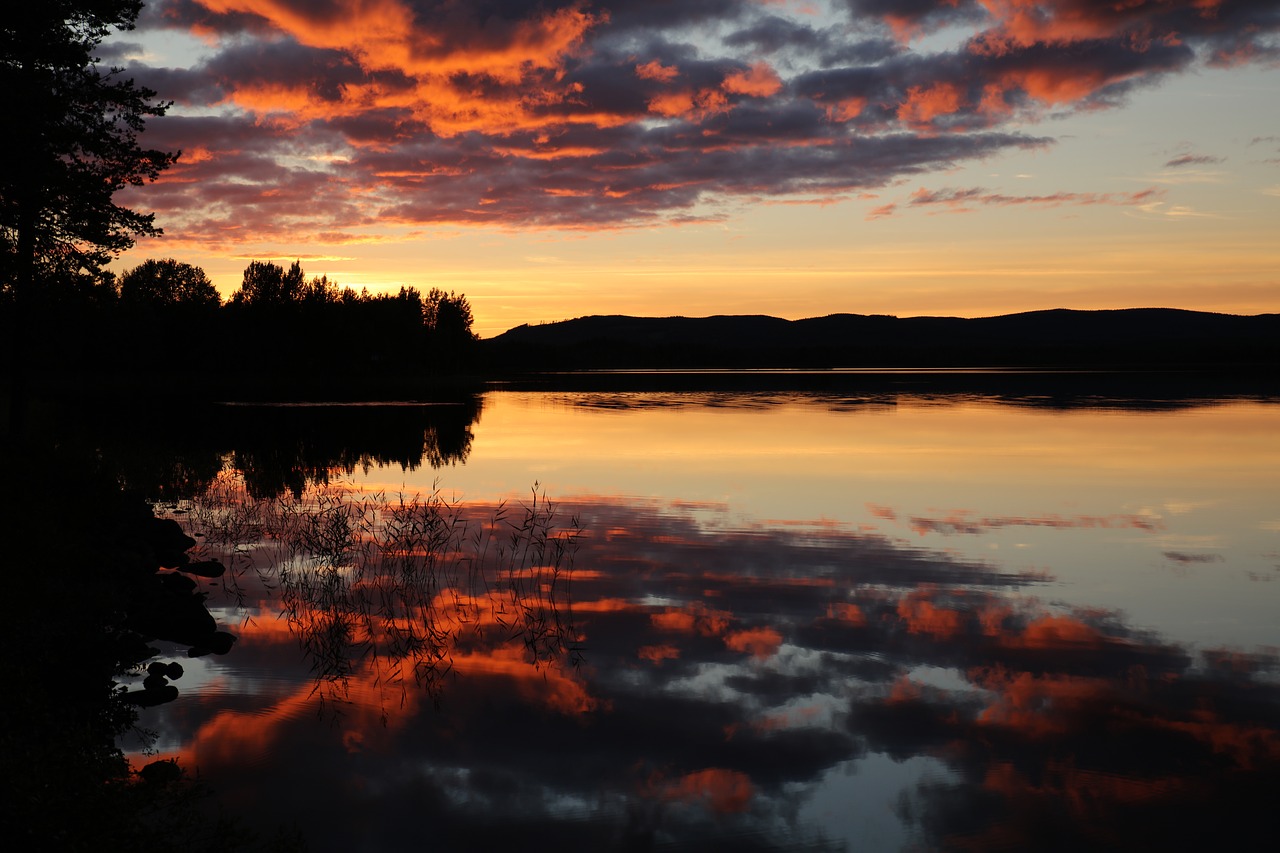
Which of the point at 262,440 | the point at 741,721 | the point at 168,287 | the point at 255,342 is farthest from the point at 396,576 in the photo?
the point at 168,287

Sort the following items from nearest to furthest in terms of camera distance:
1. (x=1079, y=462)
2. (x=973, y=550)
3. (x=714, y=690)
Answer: (x=714, y=690) < (x=973, y=550) < (x=1079, y=462)

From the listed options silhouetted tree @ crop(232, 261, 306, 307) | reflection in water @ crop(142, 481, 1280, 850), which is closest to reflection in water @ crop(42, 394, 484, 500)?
reflection in water @ crop(142, 481, 1280, 850)

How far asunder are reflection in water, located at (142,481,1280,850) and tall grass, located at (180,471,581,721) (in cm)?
14

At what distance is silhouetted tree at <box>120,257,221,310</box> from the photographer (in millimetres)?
152250

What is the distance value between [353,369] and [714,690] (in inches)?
6059

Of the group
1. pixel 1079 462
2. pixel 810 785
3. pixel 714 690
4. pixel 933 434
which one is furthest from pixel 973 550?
pixel 933 434

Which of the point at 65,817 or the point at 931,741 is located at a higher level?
the point at 65,817

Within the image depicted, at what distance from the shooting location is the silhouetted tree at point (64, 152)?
1252 inches

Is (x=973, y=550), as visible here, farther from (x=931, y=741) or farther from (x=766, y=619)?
Answer: (x=931, y=741)

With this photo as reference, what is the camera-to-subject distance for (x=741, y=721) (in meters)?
13.5

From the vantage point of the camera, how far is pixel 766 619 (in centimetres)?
1823

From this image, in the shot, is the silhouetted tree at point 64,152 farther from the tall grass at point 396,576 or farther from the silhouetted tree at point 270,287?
the silhouetted tree at point 270,287

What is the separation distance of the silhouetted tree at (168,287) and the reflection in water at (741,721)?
474ft

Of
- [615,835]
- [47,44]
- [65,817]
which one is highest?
[47,44]
